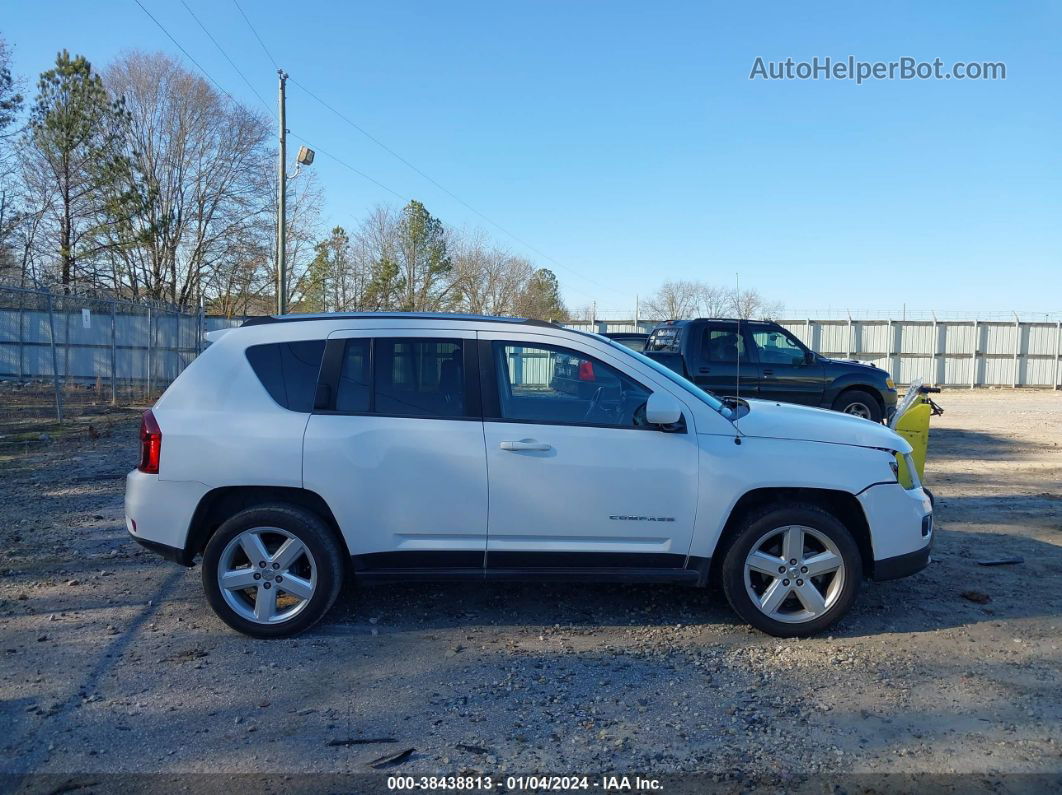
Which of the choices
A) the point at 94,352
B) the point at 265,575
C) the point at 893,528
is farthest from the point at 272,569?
the point at 94,352

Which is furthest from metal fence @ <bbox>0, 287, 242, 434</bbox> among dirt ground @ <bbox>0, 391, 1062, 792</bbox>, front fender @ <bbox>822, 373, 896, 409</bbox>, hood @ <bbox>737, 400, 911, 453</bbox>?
hood @ <bbox>737, 400, 911, 453</bbox>

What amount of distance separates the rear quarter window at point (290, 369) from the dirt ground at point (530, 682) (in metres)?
1.38

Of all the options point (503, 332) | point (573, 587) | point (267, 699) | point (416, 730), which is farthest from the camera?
point (573, 587)

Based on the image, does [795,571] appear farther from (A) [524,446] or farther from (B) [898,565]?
(A) [524,446]

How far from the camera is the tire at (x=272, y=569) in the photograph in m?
4.54

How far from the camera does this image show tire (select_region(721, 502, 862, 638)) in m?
4.57

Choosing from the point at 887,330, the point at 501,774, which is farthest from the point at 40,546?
the point at 887,330

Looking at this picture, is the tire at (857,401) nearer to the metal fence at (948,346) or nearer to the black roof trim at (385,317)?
the black roof trim at (385,317)

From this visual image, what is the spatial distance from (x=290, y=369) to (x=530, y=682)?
7.38 ft

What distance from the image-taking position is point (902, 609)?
17.0 ft

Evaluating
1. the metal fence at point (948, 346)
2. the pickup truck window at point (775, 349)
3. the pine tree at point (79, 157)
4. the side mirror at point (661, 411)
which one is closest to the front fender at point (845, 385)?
the pickup truck window at point (775, 349)

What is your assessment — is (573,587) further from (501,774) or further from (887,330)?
(887,330)

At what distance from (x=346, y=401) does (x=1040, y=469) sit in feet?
32.6

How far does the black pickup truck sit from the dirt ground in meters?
6.27
